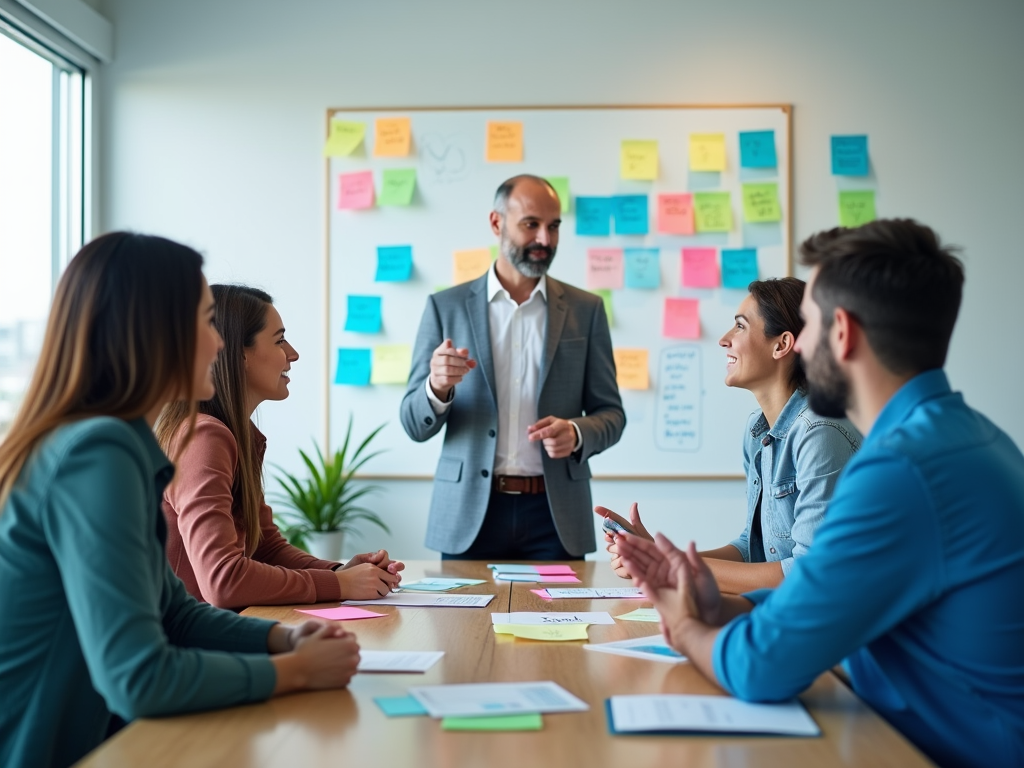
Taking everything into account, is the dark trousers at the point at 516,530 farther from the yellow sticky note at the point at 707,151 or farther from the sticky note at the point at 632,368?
the yellow sticky note at the point at 707,151

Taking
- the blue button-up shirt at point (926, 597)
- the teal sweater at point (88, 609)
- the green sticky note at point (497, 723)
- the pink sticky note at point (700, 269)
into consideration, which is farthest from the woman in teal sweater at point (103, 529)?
the pink sticky note at point (700, 269)

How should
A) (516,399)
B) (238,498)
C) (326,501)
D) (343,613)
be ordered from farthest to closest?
(326,501), (516,399), (238,498), (343,613)

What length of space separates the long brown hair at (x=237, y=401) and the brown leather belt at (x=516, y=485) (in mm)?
839

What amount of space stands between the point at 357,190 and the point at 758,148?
1629 millimetres

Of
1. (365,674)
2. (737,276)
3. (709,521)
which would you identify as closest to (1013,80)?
(737,276)

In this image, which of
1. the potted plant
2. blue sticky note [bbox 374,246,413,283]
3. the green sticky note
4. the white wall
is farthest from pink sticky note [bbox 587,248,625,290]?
the green sticky note

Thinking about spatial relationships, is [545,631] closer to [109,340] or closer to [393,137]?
[109,340]

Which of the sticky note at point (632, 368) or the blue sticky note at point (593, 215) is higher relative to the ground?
the blue sticky note at point (593, 215)

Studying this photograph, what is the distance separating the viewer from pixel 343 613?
1.88m

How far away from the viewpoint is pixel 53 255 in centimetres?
390

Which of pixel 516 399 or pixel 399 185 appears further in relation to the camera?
pixel 399 185

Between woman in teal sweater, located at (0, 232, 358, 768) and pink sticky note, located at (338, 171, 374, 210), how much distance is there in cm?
269

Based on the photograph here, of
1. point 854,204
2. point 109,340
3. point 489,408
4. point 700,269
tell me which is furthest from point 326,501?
point 109,340

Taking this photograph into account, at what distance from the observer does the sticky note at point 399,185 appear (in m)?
4.01
